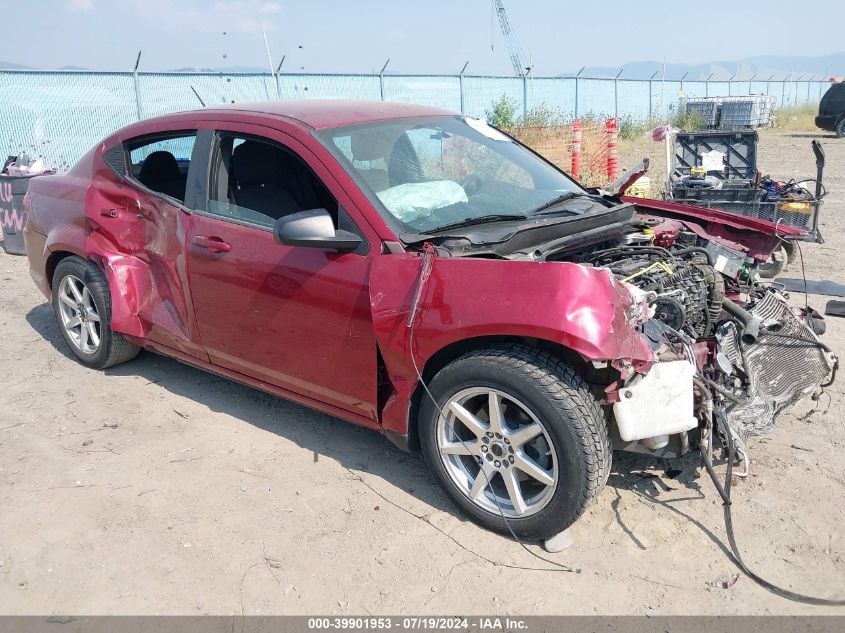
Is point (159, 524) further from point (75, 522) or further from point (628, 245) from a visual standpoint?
point (628, 245)

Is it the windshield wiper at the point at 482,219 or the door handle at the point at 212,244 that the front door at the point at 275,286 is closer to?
the door handle at the point at 212,244

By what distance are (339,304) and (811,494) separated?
2369 mm

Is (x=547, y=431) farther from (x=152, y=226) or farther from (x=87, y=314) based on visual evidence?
(x=87, y=314)

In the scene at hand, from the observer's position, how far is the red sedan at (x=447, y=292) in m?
2.78

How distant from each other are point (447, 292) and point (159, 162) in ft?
8.50

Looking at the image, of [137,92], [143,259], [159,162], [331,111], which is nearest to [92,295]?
[143,259]

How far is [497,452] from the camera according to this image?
117 inches

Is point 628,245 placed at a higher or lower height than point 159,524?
higher
